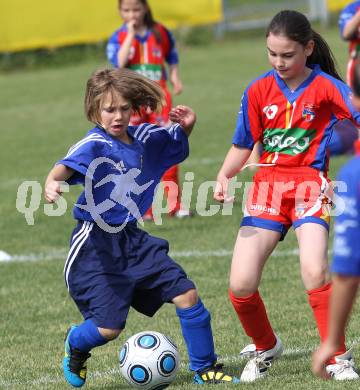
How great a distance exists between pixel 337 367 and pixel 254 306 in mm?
527

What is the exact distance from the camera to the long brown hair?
5223 mm

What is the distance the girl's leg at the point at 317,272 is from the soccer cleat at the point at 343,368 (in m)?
0.03

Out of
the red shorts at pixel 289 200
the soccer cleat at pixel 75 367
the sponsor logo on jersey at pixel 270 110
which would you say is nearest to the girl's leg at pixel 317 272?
the red shorts at pixel 289 200

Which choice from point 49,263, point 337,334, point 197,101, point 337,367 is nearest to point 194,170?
point 49,263

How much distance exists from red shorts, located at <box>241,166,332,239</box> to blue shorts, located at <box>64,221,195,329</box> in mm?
522

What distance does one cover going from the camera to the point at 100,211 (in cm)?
509

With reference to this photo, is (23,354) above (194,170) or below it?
above

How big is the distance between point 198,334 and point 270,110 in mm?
1216

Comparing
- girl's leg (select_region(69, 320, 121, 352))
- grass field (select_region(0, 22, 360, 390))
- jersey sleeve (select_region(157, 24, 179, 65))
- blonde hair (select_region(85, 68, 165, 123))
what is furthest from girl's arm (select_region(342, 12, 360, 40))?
girl's leg (select_region(69, 320, 121, 352))

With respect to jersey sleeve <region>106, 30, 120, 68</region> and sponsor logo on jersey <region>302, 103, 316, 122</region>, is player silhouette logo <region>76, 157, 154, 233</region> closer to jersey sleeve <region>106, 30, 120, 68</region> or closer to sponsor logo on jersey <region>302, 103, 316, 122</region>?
sponsor logo on jersey <region>302, 103, 316, 122</region>

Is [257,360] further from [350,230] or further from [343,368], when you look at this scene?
[350,230]

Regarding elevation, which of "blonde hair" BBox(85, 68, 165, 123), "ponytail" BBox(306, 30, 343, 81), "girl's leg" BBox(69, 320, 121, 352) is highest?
"ponytail" BBox(306, 30, 343, 81)

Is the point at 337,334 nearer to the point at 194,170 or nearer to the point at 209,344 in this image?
the point at 209,344

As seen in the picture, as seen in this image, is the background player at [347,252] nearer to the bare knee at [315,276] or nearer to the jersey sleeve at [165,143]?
the bare knee at [315,276]
